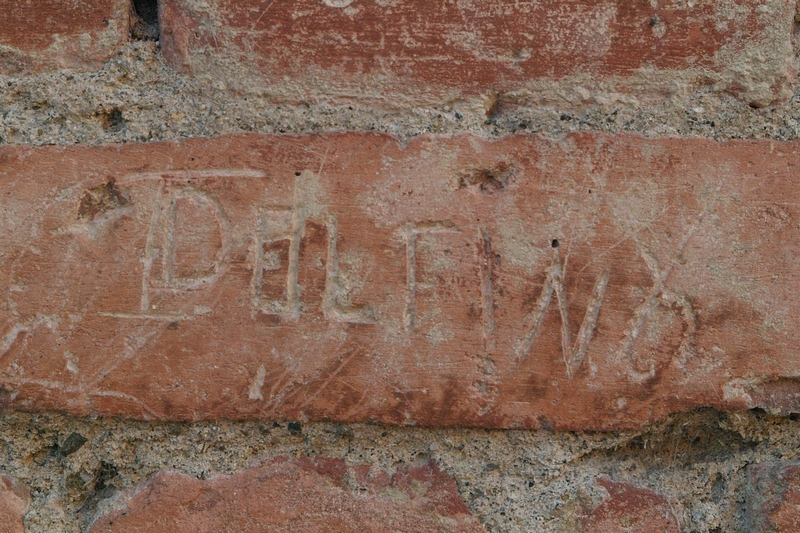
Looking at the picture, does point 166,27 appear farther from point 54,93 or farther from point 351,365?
point 351,365

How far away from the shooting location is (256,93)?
0.90 m

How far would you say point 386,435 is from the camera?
3.01ft

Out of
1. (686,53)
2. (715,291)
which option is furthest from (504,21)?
(715,291)

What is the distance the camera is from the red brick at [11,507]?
2.98ft

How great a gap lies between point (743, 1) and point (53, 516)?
1039mm

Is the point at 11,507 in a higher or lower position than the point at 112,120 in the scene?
lower

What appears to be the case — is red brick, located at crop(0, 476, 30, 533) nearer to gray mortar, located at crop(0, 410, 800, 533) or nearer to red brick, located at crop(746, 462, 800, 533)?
gray mortar, located at crop(0, 410, 800, 533)

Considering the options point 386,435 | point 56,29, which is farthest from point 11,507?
point 56,29

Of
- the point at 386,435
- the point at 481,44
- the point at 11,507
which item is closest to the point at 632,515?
the point at 386,435

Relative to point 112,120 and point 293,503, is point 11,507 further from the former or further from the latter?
point 112,120

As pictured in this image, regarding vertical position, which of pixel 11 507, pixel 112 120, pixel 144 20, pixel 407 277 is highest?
pixel 144 20

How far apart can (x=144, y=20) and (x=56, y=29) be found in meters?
0.10

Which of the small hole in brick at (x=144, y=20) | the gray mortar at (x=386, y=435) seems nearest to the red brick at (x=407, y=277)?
the gray mortar at (x=386, y=435)

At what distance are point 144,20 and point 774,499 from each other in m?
0.97
